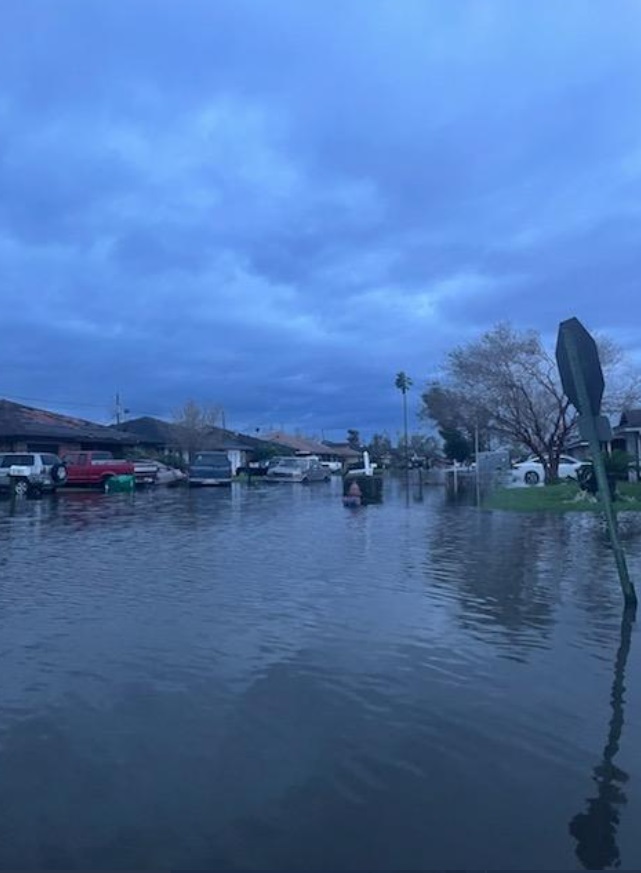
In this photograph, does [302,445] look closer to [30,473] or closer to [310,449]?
[310,449]

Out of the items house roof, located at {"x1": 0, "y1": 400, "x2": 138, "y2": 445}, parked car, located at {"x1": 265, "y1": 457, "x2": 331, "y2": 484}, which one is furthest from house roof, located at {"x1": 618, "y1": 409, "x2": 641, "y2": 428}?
house roof, located at {"x1": 0, "y1": 400, "x2": 138, "y2": 445}

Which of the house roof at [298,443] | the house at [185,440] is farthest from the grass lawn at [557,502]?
the house roof at [298,443]

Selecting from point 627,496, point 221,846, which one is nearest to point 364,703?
point 221,846

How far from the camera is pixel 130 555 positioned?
13312mm

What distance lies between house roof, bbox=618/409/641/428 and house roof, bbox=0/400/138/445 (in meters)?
30.1

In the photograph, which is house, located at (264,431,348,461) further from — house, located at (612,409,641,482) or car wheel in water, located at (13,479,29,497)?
car wheel in water, located at (13,479,29,497)

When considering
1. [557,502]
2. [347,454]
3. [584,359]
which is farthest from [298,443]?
[584,359]

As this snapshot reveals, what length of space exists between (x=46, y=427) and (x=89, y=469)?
46.0ft

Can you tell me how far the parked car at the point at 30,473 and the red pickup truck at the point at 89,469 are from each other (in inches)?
92.8

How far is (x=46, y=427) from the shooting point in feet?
159

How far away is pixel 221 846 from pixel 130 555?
9890 mm

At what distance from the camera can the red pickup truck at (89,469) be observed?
36.1m

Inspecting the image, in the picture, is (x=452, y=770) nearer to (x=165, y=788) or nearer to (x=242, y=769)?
(x=242, y=769)

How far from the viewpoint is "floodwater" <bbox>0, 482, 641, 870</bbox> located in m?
3.83
